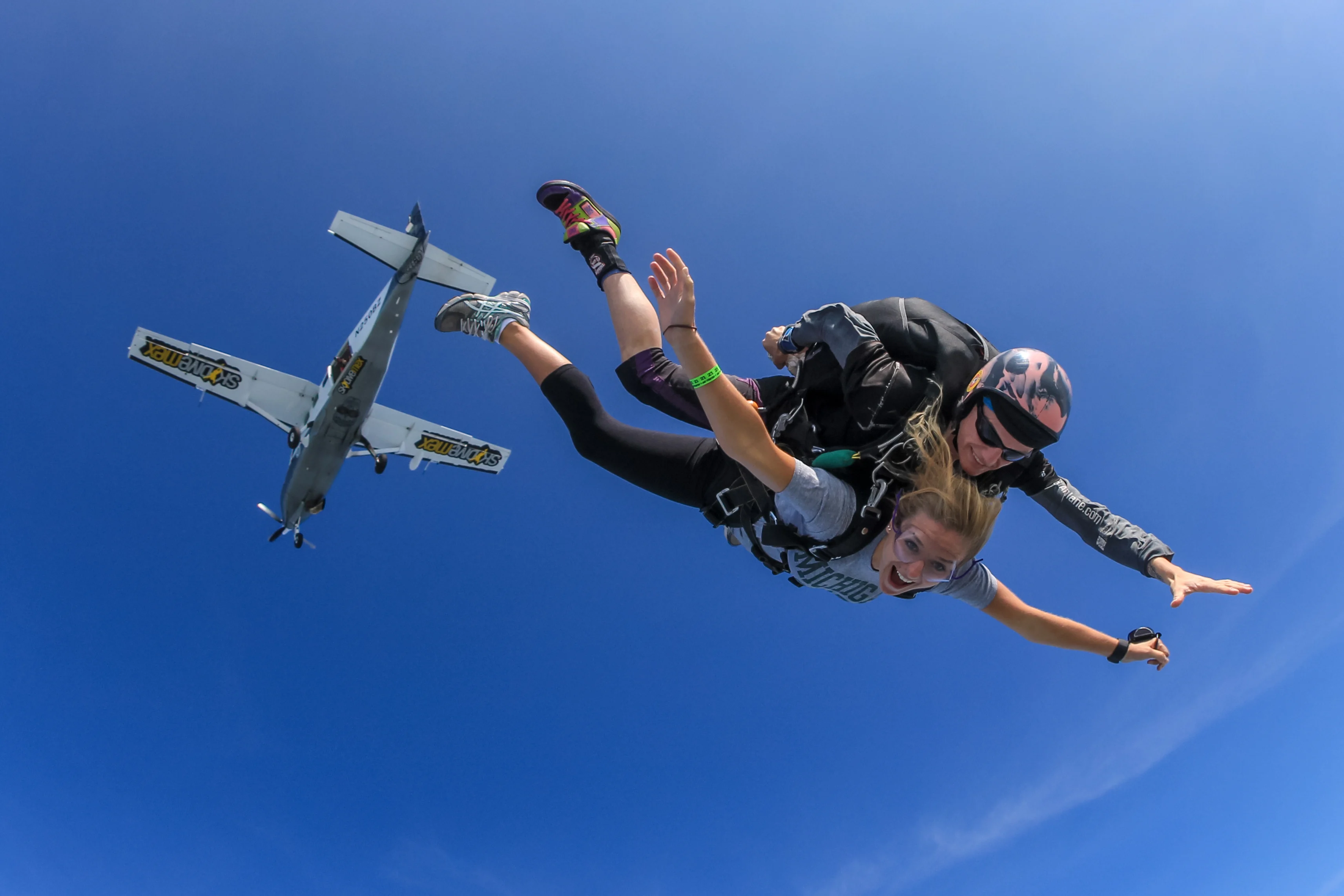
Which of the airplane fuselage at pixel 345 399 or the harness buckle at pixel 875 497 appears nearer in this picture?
the harness buckle at pixel 875 497

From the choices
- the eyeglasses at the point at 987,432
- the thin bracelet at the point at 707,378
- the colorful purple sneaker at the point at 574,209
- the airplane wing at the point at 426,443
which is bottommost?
the thin bracelet at the point at 707,378

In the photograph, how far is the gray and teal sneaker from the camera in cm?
458

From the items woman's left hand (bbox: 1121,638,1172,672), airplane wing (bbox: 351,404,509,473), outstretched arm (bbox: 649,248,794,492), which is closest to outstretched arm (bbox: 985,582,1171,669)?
woman's left hand (bbox: 1121,638,1172,672)

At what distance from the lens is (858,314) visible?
3.62 meters

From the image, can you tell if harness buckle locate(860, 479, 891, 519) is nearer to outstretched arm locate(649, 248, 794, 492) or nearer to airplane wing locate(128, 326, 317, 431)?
outstretched arm locate(649, 248, 794, 492)

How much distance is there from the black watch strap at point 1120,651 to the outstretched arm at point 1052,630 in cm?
1

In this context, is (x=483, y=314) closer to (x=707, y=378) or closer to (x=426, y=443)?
(x=707, y=378)

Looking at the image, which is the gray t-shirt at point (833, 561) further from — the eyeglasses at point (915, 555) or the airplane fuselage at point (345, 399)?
the airplane fuselage at point (345, 399)

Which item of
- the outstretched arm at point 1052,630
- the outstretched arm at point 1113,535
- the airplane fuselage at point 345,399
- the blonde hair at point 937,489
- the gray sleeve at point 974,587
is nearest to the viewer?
the blonde hair at point 937,489

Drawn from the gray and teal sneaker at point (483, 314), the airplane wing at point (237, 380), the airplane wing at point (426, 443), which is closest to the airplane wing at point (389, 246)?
the airplane wing at point (237, 380)

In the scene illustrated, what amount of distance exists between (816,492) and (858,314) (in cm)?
117

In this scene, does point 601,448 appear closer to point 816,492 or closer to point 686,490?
point 686,490

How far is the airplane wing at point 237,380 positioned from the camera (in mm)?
21406

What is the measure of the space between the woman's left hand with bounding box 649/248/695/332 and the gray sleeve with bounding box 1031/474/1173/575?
9.40 ft
